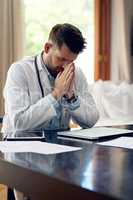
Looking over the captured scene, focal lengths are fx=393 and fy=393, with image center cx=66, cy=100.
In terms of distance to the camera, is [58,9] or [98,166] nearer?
[98,166]

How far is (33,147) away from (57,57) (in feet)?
2.79

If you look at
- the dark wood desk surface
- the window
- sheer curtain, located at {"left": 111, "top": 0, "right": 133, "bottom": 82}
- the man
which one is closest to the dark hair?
the man

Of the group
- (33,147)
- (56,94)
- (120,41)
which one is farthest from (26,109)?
(120,41)

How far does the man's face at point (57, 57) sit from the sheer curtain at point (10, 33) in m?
1.77

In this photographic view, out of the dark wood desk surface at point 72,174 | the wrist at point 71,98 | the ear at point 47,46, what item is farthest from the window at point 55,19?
the dark wood desk surface at point 72,174

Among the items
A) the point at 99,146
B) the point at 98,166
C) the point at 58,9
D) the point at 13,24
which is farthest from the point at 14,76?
the point at 58,9

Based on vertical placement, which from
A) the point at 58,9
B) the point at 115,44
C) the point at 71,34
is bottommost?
the point at 71,34

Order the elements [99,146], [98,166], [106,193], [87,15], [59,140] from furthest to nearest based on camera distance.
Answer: [87,15] < [59,140] < [99,146] < [98,166] < [106,193]

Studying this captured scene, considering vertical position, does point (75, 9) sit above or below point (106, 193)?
above

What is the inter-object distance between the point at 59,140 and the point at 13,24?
2595 mm

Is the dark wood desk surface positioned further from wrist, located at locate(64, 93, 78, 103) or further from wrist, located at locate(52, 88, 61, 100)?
wrist, located at locate(64, 93, 78, 103)

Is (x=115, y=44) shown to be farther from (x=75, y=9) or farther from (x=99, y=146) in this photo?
(x=99, y=146)

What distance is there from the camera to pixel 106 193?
74 cm

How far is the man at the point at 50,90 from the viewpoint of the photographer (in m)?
1.86
